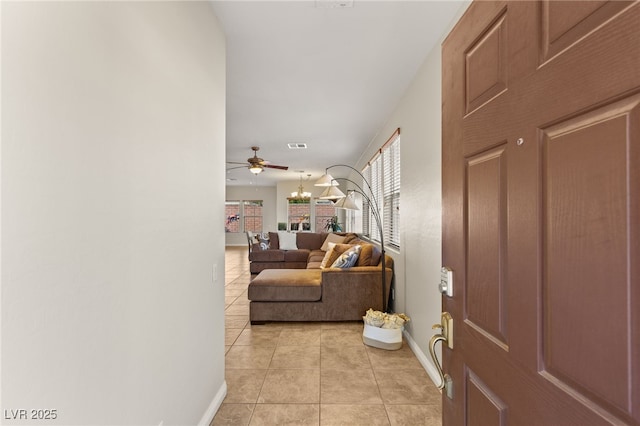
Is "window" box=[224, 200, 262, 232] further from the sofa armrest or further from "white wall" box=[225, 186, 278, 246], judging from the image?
the sofa armrest

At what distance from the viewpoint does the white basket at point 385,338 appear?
307cm

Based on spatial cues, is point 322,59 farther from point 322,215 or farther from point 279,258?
point 322,215

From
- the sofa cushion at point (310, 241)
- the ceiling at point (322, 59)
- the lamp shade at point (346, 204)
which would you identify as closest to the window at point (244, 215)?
the sofa cushion at point (310, 241)

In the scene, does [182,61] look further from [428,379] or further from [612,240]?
[428,379]

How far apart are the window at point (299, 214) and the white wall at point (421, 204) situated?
8278mm

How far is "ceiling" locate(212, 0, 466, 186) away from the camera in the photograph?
198 cm

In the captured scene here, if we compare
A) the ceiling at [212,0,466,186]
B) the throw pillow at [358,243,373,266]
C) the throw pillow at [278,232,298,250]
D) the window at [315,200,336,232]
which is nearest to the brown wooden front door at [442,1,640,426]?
the ceiling at [212,0,466,186]

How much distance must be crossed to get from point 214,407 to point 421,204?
225cm

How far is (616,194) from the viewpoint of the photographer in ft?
1.79

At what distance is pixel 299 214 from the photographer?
11875mm

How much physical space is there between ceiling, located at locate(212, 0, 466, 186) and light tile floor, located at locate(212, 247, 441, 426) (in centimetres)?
265

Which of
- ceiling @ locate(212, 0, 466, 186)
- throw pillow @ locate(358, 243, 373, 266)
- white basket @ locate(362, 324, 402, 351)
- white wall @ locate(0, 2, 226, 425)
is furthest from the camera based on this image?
throw pillow @ locate(358, 243, 373, 266)

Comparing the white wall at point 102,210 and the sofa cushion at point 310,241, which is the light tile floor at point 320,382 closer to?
the white wall at point 102,210

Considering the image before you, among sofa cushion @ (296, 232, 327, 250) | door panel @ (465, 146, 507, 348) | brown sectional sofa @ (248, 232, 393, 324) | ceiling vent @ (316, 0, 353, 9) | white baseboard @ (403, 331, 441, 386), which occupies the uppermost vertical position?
ceiling vent @ (316, 0, 353, 9)
